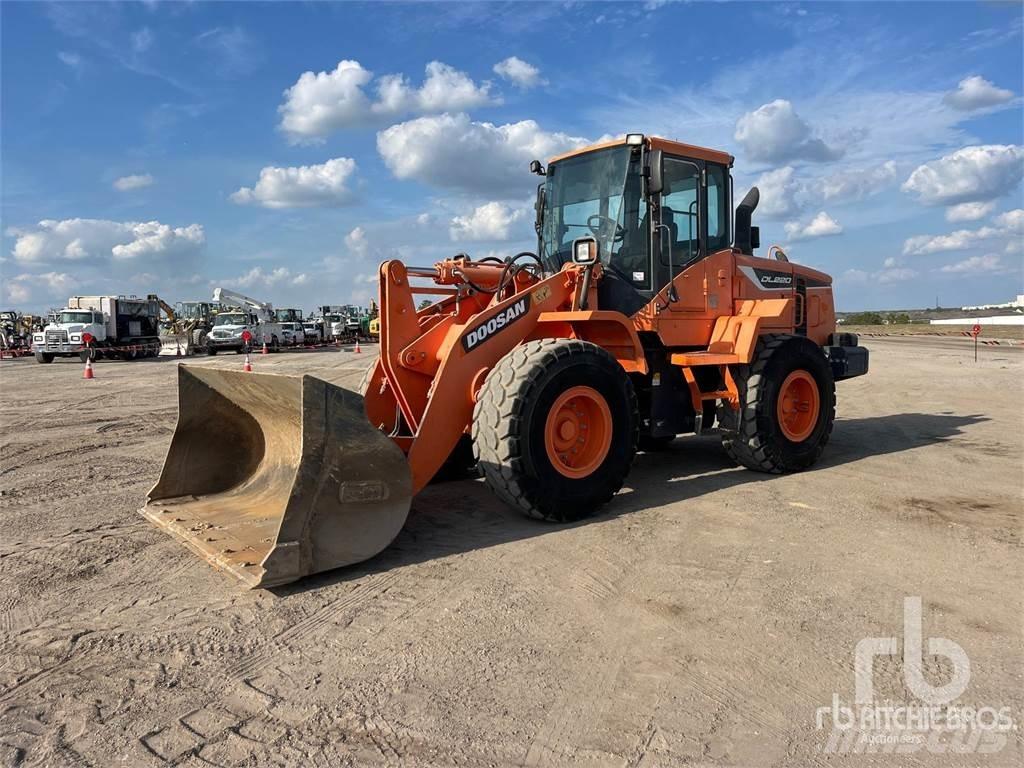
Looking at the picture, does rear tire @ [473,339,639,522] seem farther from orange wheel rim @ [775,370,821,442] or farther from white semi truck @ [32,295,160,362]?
white semi truck @ [32,295,160,362]

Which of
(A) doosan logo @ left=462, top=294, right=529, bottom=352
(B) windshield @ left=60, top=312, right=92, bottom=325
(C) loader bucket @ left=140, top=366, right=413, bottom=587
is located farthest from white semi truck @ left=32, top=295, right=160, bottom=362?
(A) doosan logo @ left=462, top=294, right=529, bottom=352

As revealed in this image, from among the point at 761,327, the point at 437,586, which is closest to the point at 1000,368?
the point at 761,327

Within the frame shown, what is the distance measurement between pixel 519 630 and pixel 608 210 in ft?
13.3

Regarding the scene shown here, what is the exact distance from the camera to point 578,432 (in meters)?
5.47

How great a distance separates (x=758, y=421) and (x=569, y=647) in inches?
155

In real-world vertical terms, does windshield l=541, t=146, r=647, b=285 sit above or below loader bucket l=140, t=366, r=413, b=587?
above

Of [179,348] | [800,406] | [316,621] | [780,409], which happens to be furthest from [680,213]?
[179,348]

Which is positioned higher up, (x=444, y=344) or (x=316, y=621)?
(x=444, y=344)

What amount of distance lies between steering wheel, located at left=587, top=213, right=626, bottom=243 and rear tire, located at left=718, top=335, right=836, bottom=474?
1.73 metres

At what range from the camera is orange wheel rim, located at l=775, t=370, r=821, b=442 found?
23.5 feet

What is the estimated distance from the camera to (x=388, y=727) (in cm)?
276

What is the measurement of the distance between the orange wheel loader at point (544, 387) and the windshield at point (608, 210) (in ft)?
0.06

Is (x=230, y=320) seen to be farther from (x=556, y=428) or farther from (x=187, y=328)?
(x=556, y=428)

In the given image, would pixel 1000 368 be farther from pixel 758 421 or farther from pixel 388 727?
pixel 388 727
